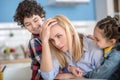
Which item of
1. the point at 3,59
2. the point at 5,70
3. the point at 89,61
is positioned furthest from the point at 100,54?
the point at 3,59

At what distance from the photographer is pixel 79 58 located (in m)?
1.18

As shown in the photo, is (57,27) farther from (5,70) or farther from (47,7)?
(47,7)

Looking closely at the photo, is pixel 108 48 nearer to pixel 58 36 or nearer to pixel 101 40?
pixel 101 40

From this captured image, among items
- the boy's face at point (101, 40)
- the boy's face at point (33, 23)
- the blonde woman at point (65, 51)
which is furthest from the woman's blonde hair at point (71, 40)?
the boy's face at point (33, 23)

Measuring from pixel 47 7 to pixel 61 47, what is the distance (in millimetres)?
2156

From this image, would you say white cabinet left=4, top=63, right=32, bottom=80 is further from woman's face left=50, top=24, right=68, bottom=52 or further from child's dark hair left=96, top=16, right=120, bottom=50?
child's dark hair left=96, top=16, right=120, bottom=50

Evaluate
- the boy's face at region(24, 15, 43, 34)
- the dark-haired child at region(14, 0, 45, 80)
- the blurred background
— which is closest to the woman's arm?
the dark-haired child at region(14, 0, 45, 80)

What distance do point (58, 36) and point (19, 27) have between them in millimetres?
1977

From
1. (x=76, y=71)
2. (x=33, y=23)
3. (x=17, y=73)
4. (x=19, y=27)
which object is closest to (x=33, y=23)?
(x=33, y=23)

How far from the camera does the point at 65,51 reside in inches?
47.3

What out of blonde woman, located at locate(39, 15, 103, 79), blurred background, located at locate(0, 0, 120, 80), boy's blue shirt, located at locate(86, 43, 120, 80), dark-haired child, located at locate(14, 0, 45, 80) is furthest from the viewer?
blurred background, located at locate(0, 0, 120, 80)

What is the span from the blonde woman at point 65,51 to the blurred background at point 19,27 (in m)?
1.47

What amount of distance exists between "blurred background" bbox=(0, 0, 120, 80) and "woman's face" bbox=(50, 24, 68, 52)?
1524mm

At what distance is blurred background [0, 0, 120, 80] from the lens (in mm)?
2773
